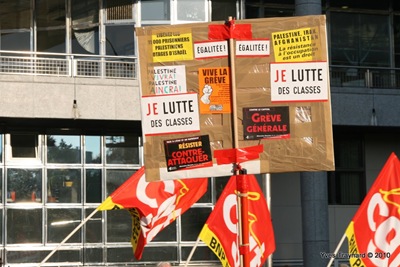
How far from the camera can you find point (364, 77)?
28.4m

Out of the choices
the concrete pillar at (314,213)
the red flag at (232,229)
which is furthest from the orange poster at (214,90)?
the concrete pillar at (314,213)

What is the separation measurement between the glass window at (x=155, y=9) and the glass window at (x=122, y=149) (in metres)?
3.04

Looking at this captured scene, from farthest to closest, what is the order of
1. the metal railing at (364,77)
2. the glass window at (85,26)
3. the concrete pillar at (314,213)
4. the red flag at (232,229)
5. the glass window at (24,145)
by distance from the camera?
the metal railing at (364,77) → the glass window at (85,26) → the concrete pillar at (314,213) → the glass window at (24,145) → the red flag at (232,229)

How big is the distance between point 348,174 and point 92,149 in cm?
730

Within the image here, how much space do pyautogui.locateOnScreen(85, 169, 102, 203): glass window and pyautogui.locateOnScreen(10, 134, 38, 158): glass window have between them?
1417mm

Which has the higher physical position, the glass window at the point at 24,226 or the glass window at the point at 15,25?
the glass window at the point at 15,25

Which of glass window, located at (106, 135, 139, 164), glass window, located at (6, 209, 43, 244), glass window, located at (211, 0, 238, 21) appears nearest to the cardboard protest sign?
glass window, located at (6, 209, 43, 244)

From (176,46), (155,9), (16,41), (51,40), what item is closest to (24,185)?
(16,41)

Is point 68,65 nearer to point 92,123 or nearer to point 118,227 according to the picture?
point 92,123

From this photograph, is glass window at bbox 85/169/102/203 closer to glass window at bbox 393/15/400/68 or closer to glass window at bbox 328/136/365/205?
glass window at bbox 328/136/365/205

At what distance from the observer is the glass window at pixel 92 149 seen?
86.2ft

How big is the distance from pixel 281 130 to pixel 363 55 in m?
20.5

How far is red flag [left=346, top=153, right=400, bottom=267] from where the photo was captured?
1502cm

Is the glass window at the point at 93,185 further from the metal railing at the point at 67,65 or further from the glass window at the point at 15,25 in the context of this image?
the glass window at the point at 15,25
